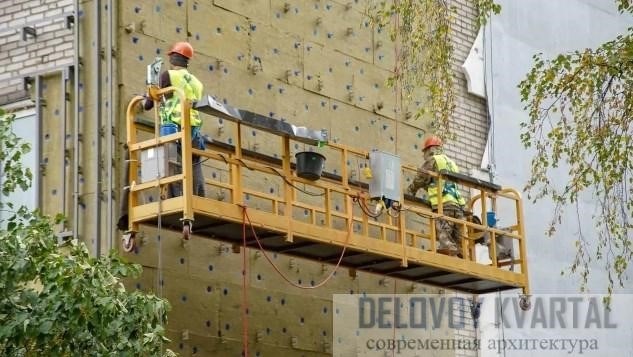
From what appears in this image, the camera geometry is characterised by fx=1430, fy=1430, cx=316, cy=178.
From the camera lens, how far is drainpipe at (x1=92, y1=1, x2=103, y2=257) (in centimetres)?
1744

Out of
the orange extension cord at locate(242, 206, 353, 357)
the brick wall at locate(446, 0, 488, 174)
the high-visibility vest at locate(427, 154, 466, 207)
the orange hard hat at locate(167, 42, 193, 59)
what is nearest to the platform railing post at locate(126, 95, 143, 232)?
the orange hard hat at locate(167, 42, 193, 59)

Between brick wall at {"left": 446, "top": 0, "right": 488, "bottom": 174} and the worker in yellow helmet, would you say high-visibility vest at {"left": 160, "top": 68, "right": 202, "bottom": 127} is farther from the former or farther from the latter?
brick wall at {"left": 446, "top": 0, "right": 488, "bottom": 174}

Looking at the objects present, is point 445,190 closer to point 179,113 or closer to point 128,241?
point 179,113

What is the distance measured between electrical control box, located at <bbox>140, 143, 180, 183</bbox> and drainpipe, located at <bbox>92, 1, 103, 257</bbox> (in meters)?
1.45

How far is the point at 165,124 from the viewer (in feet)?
53.8

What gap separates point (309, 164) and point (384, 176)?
132 cm

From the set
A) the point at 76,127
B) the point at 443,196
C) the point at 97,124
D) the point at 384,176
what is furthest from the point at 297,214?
the point at 76,127

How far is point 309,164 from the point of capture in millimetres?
17250

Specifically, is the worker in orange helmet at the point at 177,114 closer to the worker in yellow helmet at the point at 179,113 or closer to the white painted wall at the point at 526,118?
the worker in yellow helmet at the point at 179,113

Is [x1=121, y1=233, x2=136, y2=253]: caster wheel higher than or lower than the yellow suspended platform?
lower

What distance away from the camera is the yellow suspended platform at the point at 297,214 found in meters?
16.1

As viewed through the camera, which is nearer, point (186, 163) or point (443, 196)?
point (186, 163)

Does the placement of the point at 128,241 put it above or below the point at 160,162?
below

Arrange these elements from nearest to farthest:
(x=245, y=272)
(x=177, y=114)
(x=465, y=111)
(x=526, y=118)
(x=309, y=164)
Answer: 1. (x=177, y=114)
2. (x=309, y=164)
3. (x=245, y=272)
4. (x=465, y=111)
5. (x=526, y=118)
